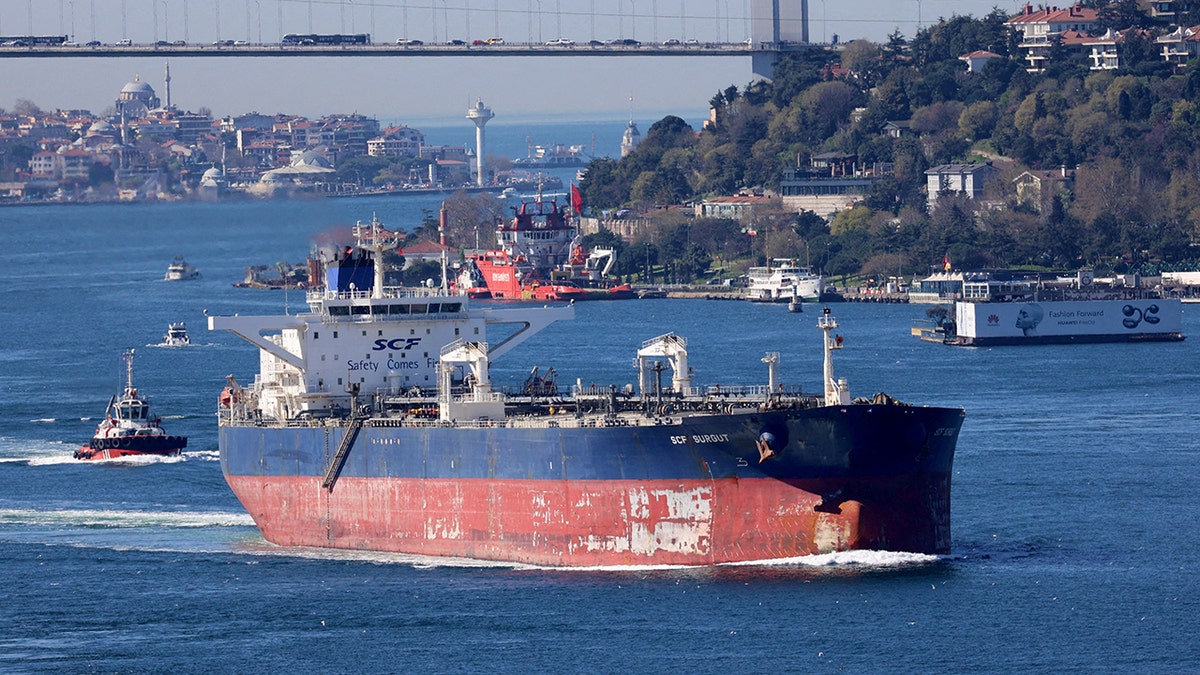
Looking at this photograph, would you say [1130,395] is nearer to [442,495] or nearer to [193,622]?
[442,495]

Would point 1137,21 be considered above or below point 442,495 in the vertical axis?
above

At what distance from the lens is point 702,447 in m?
37.1

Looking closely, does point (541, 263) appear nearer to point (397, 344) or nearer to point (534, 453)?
point (397, 344)

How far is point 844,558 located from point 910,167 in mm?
94548

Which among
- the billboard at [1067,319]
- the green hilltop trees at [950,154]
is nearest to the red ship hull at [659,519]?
the billboard at [1067,319]

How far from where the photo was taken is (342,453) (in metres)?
41.9

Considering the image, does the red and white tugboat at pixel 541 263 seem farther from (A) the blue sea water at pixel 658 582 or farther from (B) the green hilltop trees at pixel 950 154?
(A) the blue sea water at pixel 658 582

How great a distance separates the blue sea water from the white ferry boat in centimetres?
3621

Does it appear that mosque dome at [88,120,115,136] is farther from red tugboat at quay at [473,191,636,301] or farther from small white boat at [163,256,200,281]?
small white boat at [163,256,200,281]

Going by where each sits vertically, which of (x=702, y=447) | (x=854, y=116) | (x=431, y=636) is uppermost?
(x=854, y=116)

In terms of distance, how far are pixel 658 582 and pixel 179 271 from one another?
8169cm

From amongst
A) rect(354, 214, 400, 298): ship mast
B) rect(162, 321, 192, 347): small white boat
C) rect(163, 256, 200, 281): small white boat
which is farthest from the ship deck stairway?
rect(163, 256, 200, 281): small white boat

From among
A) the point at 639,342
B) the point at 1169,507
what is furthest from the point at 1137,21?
the point at 1169,507

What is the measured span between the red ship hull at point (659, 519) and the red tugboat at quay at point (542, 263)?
242 ft
